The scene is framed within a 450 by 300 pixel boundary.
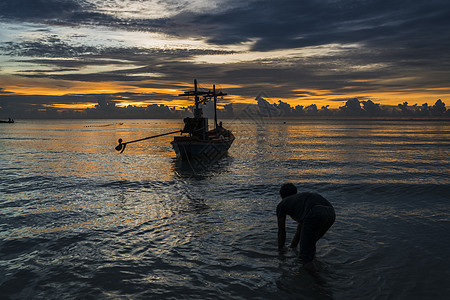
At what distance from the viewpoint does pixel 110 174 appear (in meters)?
20.3

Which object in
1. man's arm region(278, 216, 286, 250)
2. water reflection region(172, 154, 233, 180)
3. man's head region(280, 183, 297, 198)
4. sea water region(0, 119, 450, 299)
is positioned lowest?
water reflection region(172, 154, 233, 180)

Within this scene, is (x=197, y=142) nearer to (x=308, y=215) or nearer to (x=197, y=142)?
(x=197, y=142)

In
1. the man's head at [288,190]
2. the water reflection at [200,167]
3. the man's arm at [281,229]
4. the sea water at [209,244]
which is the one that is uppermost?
the man's head at [288,190]

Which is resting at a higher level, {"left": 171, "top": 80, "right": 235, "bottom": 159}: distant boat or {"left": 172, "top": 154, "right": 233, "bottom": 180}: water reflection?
{"left": 171, "top": 80, "right": 235, "bottom": 159}: distant boat

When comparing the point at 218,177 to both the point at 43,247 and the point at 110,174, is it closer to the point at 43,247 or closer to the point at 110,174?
the point at 110,174

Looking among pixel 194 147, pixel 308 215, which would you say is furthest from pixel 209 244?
pixel 194 147

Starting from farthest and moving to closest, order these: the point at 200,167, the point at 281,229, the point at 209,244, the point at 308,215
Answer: the point at 200,167
the point at 209,244
the point at 281,229
the point at 308,215

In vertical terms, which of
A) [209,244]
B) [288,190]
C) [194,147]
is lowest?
[209,244]

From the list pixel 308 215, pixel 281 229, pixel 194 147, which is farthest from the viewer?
pixel 194 147

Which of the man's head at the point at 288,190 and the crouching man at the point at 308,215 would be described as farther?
the man's head at the point at 288,190

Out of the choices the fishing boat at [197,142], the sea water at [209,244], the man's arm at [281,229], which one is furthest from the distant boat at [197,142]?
the man's arm at [281,229]

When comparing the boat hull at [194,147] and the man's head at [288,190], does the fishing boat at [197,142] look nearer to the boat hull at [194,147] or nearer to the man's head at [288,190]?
the boat hull at [194,147]

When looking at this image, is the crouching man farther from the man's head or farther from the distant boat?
the distant boat

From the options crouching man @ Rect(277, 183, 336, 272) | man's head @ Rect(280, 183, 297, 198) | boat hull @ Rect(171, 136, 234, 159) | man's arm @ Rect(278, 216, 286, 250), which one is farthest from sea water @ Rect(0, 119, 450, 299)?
boat hull @ Rect(171, 136, 234, 159)
